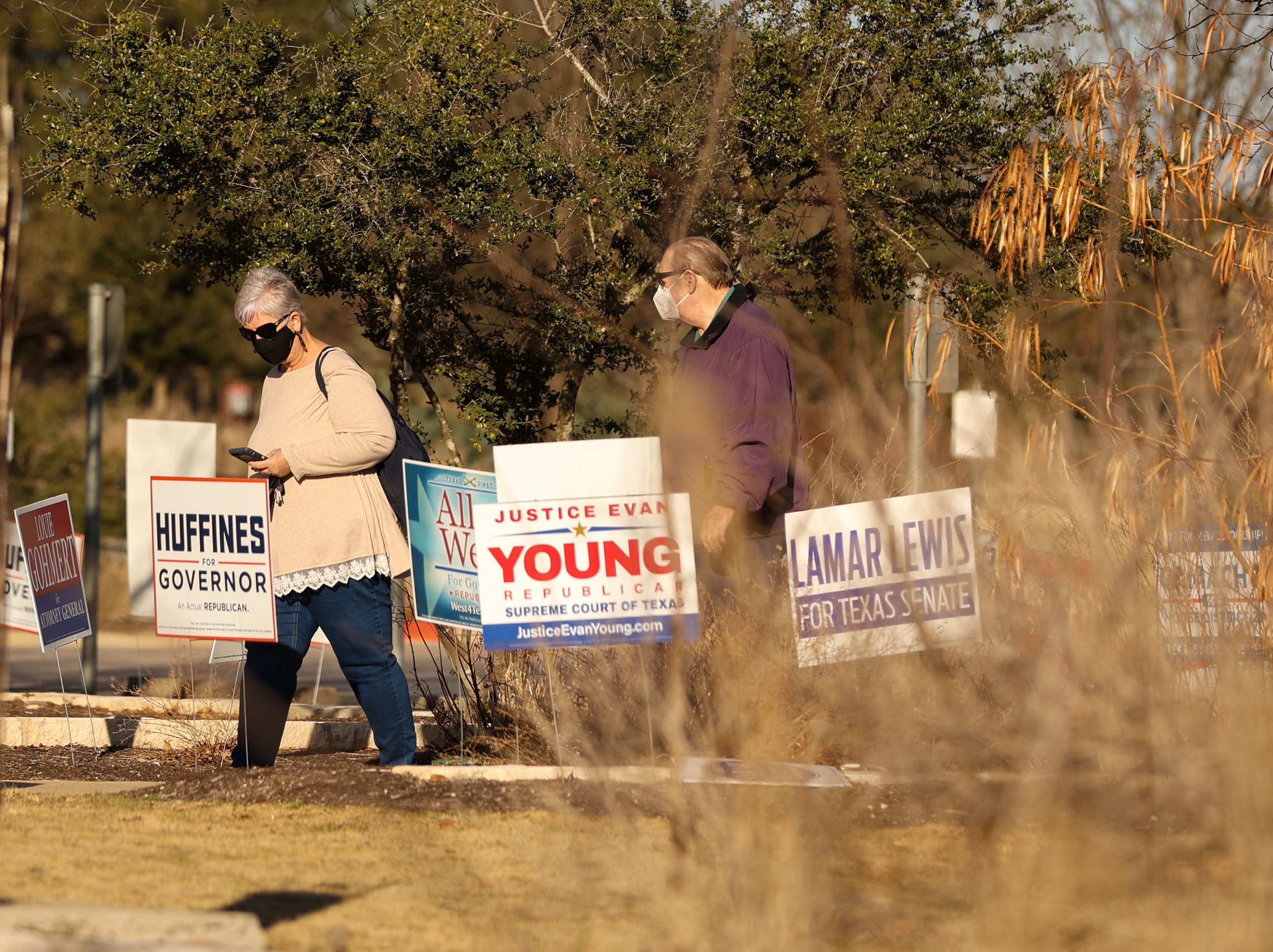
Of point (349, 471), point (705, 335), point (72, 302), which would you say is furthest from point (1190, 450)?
point (72, 302)

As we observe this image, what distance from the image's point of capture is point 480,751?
587 cm

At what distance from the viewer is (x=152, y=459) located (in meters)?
9.58

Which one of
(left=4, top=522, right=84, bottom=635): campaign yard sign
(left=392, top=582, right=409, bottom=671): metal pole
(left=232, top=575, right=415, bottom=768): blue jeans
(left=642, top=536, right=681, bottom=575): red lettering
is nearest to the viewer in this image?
(left=642, top=536, right=681, bottom=575): red lettering

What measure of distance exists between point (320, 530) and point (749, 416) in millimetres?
1552

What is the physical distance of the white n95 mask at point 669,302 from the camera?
5461 mm

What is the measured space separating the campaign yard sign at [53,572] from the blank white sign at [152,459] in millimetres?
2654

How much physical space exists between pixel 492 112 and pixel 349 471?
96.2 inches

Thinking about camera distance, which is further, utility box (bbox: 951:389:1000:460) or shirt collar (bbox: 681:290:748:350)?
shirt collar (bbox: 681:290:748:350)

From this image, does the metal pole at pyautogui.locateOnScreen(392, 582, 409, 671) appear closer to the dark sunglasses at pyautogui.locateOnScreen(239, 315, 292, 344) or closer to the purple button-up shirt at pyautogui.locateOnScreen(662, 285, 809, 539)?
the dark sunglasses at pyautogui.locateOnScreen(239, 315, 292, 344)

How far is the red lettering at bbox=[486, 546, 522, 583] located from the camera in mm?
5160

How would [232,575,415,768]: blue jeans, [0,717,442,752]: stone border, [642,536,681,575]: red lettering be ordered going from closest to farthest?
1. [642,536,681,575]: red lettering
2. [232,575,415,768]: blue jeans
3. [0,717,442,752]: stone border

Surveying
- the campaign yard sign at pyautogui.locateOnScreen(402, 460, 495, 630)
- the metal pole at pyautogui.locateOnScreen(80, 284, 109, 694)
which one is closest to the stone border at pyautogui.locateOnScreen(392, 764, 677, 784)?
the campaign yard sign at pyautogui.locateOnScreen(402, 460, 495, 630)

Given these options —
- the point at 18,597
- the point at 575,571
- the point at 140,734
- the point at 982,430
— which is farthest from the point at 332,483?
the point at 18,597

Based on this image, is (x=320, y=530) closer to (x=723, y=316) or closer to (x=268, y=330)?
(x=268, y=330)
